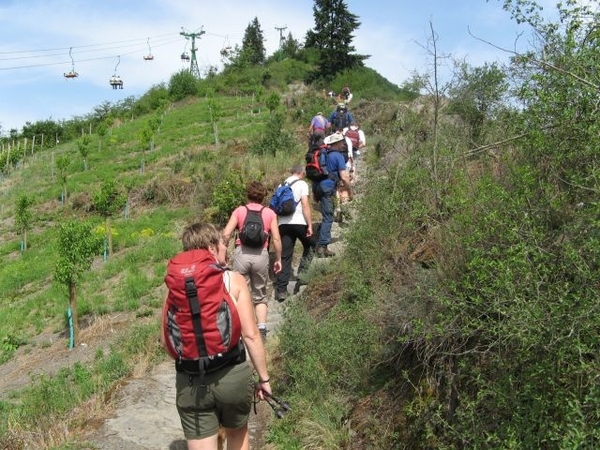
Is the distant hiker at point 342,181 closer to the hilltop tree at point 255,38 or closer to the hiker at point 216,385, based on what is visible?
the hiker at point 216,385

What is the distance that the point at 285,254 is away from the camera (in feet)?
25.4

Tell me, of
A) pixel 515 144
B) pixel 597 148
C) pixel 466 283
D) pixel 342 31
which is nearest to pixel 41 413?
pixel 466 283

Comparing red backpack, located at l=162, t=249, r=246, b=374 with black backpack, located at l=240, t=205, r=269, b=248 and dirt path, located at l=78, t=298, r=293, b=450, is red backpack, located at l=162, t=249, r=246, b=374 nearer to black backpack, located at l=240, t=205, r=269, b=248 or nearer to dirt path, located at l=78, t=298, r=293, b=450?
dirt path, located at l=78, t=298, r=293, b=450

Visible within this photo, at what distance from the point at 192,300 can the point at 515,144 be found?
2.45 meters

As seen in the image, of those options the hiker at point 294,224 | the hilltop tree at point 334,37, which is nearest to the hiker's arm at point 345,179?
the hiker at point 294,224

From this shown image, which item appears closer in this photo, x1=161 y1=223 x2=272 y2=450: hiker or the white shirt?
x1=161 y1=223 x2=272 y2=450: hiker

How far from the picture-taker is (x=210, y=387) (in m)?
3.30

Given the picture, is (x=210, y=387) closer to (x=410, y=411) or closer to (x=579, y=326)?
(x=410, y=411)

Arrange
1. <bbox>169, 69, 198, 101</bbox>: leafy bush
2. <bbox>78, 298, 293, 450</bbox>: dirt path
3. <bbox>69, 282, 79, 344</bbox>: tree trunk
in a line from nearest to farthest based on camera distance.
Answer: <bbox>78, 298, 293, 450</bbox>: dirt path < <bbox>69, 282, 79, 344</bbox>: tree trunk < <bbox>169, 69, 198, 101</bbox>: leafy bush

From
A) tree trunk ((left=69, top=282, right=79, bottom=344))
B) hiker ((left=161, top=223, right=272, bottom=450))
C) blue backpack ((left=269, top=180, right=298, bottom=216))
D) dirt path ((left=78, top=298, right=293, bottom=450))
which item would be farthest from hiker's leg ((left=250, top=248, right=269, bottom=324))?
tree trunk ((left=69, top=282, right=79, bottom=344))

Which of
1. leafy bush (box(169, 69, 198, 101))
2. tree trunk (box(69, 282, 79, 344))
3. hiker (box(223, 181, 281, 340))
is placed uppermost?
leafy bush (box(169, 69, 198, 101))

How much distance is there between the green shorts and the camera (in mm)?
3303

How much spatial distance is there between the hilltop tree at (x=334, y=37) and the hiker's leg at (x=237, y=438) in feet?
140

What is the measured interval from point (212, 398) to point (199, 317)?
0.50 metres
